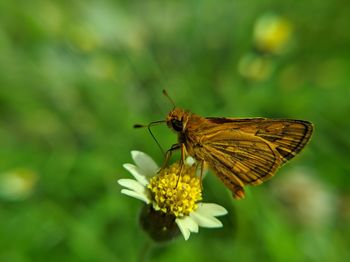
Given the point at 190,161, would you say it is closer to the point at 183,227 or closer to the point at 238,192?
the point at 238,192

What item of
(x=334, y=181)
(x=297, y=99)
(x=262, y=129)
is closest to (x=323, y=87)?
(x=297, y=99)

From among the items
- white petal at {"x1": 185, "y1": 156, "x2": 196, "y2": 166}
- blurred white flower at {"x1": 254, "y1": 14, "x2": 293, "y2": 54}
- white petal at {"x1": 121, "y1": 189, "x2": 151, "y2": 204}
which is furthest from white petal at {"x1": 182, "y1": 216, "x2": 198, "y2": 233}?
blurred white flower at {"x1": 254, "y1": 14, "x2": 293, "y2": 54}

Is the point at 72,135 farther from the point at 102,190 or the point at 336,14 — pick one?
the point at 336,14

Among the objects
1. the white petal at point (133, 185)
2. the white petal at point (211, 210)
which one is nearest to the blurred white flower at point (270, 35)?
the white petal at point (211, 210)

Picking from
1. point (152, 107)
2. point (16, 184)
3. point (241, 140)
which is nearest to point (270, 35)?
point (152, 107)

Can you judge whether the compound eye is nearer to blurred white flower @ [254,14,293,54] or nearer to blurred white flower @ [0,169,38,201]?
blurred white flower @ [0,169,38,201]
